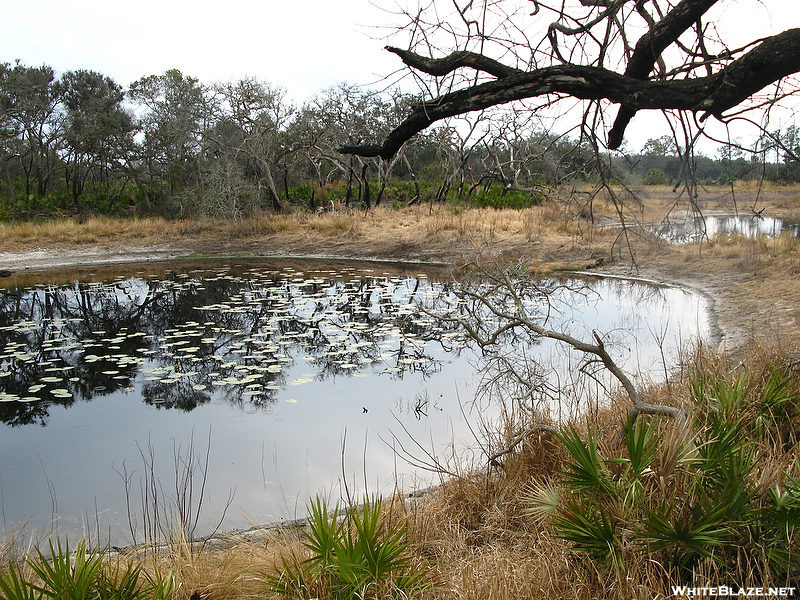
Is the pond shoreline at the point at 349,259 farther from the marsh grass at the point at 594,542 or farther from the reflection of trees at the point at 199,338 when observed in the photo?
the marsh grass at the point at 594,542

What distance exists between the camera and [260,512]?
4.24 meters

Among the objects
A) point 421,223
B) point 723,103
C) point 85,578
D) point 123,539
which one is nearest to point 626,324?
point 723,103

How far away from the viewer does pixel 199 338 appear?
356 inches

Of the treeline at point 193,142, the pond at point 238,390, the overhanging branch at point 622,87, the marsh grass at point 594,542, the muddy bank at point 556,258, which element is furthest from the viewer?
the treeline at point 193,142

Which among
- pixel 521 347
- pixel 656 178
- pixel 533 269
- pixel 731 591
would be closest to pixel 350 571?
pixel 731 591

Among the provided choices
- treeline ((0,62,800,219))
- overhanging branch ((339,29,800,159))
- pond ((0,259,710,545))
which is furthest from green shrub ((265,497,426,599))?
treeline ((0,62,800,219))

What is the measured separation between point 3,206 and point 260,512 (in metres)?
24.3

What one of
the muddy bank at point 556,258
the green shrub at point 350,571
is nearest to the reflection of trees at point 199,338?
the muddy bank at point 556,258

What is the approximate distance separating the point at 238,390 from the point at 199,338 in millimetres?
2673

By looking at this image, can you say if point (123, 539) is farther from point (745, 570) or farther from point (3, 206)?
point (3, 206)

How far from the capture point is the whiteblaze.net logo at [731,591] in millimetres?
A: 2074

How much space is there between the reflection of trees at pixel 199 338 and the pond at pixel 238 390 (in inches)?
1.4

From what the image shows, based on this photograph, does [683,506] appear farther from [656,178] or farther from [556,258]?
[656,178]

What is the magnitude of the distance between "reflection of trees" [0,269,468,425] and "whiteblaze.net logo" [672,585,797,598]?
15.8ft
